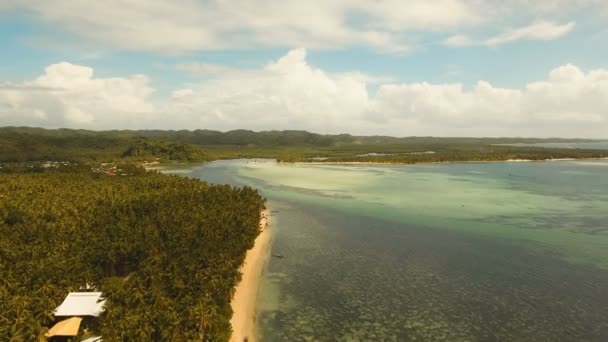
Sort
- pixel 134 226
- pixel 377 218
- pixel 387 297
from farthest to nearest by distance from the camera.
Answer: pixel 377 218 < pixel 134 226 < pixel 387 297

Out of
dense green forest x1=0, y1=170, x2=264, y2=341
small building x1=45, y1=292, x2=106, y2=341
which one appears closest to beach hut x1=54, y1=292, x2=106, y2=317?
small building x1=45, y1=292, x2=106, y2=341

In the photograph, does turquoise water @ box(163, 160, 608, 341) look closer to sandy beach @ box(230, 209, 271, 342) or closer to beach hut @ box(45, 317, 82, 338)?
sandy beach @ box(230, 209, 271, 342)

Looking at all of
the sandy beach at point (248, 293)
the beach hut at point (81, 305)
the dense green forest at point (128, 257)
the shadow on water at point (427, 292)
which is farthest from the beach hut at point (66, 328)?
the shadow on water at point (427, 292)

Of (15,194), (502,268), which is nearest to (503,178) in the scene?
(502,268)

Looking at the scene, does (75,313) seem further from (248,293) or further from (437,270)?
(437,270)

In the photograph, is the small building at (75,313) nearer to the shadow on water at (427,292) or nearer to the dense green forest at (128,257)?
the dense green forest at (128,257)

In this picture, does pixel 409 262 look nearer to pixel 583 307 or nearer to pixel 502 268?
pixel 502 268
